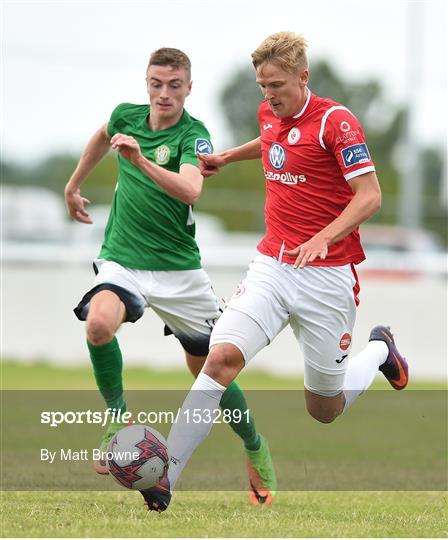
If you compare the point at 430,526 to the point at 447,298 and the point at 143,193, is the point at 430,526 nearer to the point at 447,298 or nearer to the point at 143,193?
the point at 143,193

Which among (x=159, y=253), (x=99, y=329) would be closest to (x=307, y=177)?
(x=159, y=253)

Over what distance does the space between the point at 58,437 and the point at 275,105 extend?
13.7 ft

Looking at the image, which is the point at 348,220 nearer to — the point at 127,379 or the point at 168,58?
the point at 168,58

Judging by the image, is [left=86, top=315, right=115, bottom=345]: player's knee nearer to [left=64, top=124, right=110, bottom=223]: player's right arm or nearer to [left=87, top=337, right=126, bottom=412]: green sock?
[left=87, top=337, right=126, bottom=412]: green sock

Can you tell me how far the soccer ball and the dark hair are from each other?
7.43ft

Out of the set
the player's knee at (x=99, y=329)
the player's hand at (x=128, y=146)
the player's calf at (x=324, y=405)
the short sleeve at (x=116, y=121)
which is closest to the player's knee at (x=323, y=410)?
the player's calf at (x=324, y=405)

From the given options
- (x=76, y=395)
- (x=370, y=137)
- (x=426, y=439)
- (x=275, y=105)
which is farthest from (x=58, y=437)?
(x=370, y=137)

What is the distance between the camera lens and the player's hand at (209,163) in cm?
689

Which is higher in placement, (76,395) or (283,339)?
(76,395)

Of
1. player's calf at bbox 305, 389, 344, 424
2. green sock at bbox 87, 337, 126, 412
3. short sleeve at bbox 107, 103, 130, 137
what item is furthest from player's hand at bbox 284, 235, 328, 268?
short sleeve at bbox 107, 103, 130, 137

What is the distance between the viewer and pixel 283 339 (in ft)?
52.3

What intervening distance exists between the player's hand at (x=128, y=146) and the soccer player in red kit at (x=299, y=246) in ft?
2.43

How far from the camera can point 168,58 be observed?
6969mm

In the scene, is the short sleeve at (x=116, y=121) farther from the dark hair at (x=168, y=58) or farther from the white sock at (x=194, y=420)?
the white sock at (x=194, y=420)
